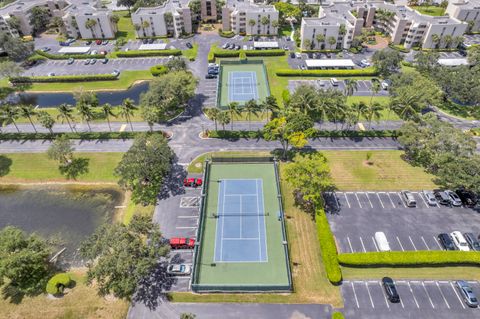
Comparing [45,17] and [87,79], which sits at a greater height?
[45,17]

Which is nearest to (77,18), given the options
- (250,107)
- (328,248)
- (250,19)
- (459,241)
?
(250,19)

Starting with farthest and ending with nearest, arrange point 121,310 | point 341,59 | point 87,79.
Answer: point 341,59, point 87,79, point 121,310

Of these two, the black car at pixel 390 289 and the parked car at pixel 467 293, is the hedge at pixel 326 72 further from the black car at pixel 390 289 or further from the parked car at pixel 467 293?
the parked car at pixel 467 293

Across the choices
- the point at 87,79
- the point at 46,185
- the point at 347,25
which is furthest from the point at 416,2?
the point at 46,185

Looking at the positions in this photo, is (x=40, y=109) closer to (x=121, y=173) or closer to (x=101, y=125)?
(x=101, y=125)

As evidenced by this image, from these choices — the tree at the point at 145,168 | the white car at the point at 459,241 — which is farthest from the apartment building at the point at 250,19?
the white car at the point at 459,241

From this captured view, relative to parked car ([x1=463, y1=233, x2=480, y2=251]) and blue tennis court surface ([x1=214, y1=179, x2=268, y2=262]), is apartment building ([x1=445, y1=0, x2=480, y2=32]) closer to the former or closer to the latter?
parked car ([x1=463, y1=233, x2=480, y2=251])
